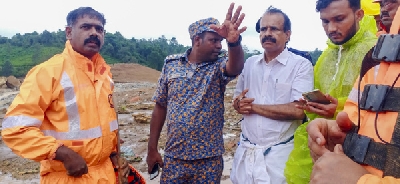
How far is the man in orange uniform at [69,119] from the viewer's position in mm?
2494

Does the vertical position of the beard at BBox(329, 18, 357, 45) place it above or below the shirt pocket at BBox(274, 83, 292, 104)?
above

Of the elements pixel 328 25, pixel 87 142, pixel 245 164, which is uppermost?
pixel 328 25

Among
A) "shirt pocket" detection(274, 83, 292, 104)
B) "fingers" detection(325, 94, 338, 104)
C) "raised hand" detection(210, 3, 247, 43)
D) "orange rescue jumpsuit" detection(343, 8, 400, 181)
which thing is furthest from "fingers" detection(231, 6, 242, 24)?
"orange rescue jumpsuit" detection(343, 8, 400, 181)

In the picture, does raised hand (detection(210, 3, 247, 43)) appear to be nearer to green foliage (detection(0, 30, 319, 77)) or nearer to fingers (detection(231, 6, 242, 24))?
fingers (detection(231, 6, 242, 24))

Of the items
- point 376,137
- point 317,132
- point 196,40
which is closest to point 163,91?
point 196,40

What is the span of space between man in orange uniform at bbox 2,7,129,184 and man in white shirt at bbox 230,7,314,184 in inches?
42.1

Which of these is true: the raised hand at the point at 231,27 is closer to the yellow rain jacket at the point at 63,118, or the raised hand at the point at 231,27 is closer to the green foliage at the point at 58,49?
the yellow rain jacket at the point at 63,118

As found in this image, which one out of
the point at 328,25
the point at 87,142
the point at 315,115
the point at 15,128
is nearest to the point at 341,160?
the point at 315,115

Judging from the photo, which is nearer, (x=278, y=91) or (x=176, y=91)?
(x=278, y=91)

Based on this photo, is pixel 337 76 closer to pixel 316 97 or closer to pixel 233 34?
pixel 316 97

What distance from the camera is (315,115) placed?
266cm

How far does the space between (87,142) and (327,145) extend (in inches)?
67.5

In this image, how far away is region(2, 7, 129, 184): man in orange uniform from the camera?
249 centimetres

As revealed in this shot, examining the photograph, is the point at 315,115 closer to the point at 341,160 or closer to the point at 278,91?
the point at 278,91
